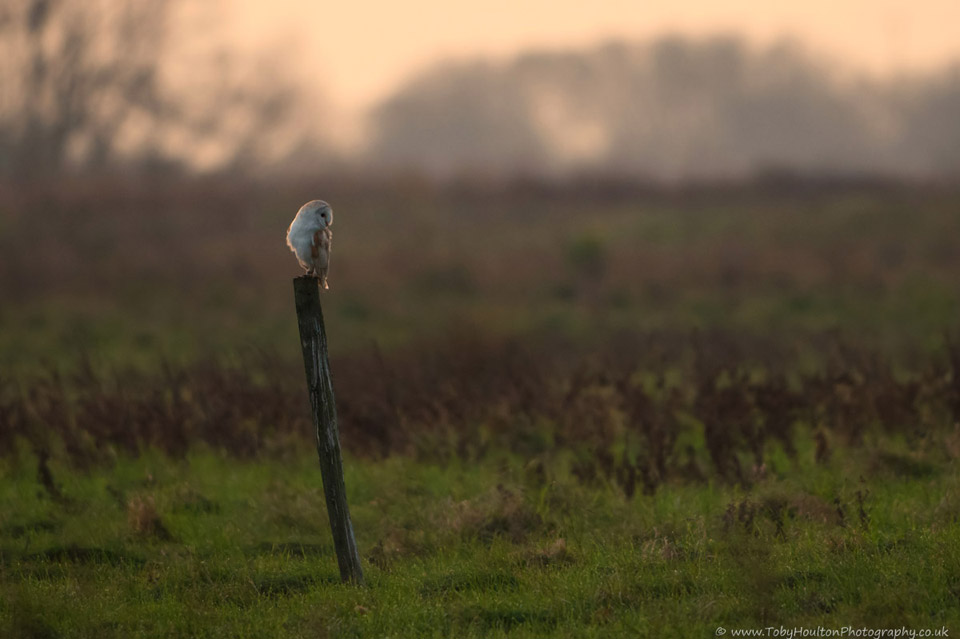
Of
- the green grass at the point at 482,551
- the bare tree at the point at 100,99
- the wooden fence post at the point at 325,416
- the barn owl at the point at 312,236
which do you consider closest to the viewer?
the green grass at the point at 482,551

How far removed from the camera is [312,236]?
6.10 metres

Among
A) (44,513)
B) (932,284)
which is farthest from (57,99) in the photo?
(44,513)

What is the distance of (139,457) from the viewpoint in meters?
9.44

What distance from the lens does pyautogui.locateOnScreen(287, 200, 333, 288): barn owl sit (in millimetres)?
6113

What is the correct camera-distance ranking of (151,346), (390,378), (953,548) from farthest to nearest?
(151,346) < (390,378) < (953,548)

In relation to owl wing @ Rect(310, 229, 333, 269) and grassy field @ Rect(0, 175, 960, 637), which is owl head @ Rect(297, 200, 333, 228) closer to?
owl wing @ Rect(310, 229, 333, 269)

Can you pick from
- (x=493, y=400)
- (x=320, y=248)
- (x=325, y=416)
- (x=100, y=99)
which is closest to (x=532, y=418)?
(x=493, y=400)

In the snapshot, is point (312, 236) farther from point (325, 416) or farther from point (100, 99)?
point (100, 99)

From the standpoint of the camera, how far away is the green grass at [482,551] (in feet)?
17.7

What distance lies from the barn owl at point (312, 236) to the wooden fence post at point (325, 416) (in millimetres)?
158

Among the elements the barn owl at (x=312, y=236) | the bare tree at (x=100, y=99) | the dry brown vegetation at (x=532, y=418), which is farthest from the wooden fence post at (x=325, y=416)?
the bare tree at (x=100, y=99)

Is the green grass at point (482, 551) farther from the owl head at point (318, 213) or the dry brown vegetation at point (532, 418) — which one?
the owl head at point (318, 213)

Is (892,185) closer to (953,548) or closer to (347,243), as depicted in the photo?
(347,243)

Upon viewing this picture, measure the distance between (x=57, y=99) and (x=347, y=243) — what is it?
2009 centimetres
